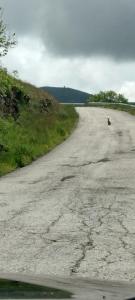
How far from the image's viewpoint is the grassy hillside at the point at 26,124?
25.2 m

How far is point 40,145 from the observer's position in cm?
3030

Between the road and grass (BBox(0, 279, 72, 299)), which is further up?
grass (BBox(0, 279, 72, 299))

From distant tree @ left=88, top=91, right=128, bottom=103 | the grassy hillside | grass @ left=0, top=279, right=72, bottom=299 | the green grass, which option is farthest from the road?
distant tree @ left=88, top=91, right=128, bottom=103

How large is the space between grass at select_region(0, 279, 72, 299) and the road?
366cm

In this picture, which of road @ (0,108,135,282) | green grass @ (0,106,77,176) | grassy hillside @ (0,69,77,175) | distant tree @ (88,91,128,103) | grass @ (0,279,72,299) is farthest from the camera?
→ distant tree @ (88,91,128,103)

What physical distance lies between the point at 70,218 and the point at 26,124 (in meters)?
23.7

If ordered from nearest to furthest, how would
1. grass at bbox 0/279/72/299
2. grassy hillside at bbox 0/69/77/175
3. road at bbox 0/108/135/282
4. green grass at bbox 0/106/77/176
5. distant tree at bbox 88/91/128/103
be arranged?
grass at bbox 0/279/72/299 < road at bbox 0/108/135/282 < green grass at bbox 0/106/77/176 < grassy hillside at bbox 0/69/77/175 < distant tree at bbox 88/91/128/103

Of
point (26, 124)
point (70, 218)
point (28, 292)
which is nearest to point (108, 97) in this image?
point (26, 124)

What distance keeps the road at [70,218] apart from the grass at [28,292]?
3662 millimetres

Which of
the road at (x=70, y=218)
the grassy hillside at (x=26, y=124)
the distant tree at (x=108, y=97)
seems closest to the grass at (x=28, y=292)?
the road at (x=70, y=218)

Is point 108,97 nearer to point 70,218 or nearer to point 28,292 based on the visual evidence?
point 70,218

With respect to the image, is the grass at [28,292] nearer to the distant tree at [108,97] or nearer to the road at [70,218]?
the road at [70,218]

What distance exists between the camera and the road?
8.02 m

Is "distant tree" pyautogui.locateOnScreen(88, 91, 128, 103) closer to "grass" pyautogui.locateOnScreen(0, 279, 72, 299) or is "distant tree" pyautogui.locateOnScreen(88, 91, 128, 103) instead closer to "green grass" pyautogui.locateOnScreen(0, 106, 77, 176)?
"green grass" pyautogui.locateOnScreen(0, 106, 77, 176)
